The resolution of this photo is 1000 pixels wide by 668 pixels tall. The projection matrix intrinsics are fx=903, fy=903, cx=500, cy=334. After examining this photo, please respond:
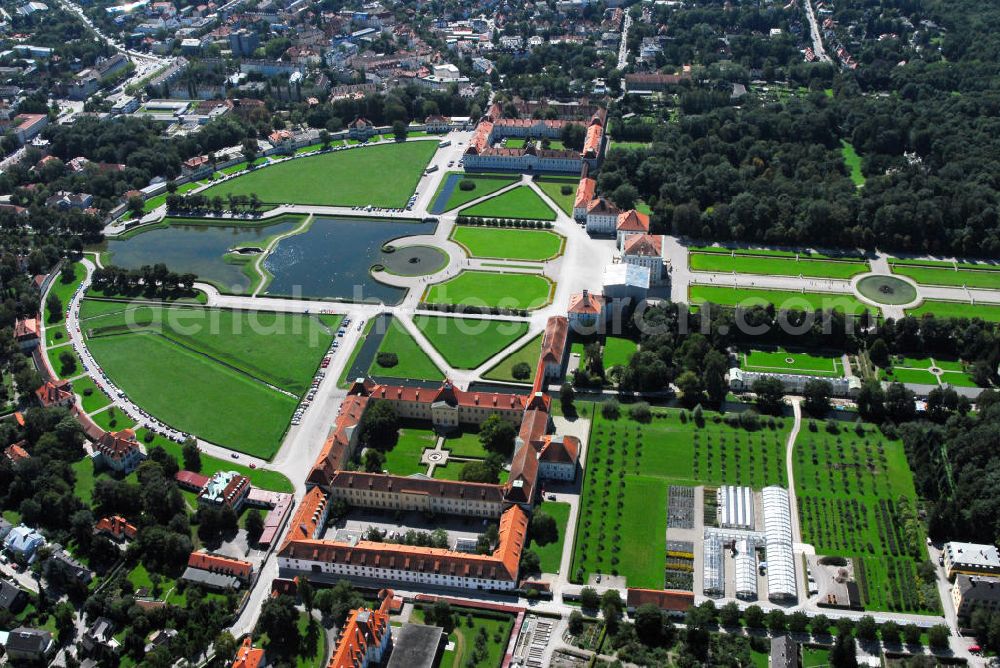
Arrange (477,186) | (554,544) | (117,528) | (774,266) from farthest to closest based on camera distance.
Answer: (477,186) < (774,266) < (117,528) < (554,544)

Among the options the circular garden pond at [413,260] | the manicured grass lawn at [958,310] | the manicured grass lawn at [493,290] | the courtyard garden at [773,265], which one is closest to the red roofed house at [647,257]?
the courtyard garden at [773,265]

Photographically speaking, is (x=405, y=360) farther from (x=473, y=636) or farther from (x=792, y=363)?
(x=792, y=363)

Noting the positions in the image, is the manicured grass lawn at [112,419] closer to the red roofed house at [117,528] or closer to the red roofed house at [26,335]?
the red roofed house at [117,528]

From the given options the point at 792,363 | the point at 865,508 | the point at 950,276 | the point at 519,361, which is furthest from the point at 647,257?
the point at 865,508

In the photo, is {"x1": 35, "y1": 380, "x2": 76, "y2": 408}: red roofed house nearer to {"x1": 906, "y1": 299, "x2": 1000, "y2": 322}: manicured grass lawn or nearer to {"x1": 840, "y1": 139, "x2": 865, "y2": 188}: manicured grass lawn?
{"x1": 906, "y1": 299, "x2": 1000, "y2": 322}: manicured grass lawn

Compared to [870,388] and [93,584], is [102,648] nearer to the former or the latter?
[93,584]

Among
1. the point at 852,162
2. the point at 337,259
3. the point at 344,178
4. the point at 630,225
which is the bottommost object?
the point at 344,178

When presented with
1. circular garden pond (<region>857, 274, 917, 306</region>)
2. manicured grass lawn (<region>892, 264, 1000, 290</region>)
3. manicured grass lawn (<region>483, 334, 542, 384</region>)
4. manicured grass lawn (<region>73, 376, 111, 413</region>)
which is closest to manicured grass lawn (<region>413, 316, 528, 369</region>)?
manicured grass lawn (<region>483, 334, 542, 384</region>)
